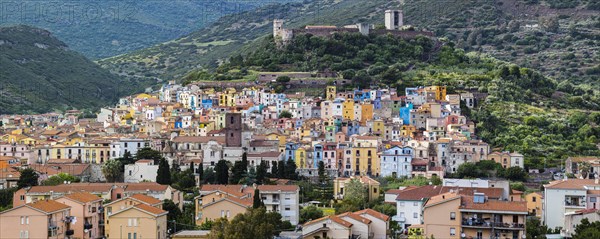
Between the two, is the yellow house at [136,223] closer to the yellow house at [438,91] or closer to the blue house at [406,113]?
the blue house at [406,113]

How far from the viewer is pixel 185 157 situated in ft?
168

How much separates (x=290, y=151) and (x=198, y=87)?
66.2ft

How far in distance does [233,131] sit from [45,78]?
48688mm

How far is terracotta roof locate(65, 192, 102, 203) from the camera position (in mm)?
36719

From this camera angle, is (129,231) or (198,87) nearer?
(129,231)

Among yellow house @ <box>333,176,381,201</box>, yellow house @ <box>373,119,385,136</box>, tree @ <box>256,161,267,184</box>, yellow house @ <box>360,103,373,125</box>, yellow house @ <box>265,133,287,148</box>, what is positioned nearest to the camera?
yellow house @ <box>333,176,381,201</box>

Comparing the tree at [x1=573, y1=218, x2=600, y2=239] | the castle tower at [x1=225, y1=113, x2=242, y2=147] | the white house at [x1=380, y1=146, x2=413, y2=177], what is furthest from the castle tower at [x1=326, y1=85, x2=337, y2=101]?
the tree at [x1=573, y1=218, x2=600, y2=239]

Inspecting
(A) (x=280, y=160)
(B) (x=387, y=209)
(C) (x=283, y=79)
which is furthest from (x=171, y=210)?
(C) (x=283, y=79)

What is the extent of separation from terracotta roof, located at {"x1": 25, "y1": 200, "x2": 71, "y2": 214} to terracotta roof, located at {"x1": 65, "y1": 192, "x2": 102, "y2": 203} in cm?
97

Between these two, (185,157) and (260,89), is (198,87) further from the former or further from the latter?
(185,157)

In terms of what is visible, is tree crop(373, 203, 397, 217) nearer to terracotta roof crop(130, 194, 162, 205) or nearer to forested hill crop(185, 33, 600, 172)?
terracotta roof crop(130, 194, 162, 205)

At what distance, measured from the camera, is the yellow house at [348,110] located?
60534mm

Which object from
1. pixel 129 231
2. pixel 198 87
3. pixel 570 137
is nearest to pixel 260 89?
pixel 198 87

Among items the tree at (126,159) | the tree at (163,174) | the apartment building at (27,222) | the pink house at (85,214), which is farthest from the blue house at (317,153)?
the apartment building at (27,222)
